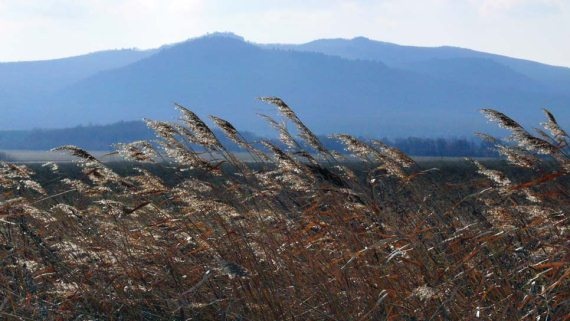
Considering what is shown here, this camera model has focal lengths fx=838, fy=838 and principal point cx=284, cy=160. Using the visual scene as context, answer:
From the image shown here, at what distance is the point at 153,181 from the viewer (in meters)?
5.41

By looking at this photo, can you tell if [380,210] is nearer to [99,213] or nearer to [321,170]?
[321,170]

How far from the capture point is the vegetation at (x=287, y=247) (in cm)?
402

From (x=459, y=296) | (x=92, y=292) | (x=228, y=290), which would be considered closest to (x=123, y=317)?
(x=92, y=292)

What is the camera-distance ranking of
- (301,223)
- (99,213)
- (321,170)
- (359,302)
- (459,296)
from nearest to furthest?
(459,296)
(359,302)
(321,170)
(301,223)
(99,213)

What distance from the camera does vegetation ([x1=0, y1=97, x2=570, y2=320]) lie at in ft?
13.2

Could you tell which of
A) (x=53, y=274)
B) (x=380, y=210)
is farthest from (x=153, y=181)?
(x=380, y=210)

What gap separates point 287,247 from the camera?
4832 millimetres

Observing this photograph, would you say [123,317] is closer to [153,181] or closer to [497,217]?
[153,181]

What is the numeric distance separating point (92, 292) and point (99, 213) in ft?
4.90

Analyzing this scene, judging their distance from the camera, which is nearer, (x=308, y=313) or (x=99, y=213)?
(x=308, y=313)

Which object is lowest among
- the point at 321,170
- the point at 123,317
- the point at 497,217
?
the point at 123,317

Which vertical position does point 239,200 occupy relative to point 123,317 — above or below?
above

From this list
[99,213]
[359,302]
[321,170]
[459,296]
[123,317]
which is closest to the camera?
[459,296]

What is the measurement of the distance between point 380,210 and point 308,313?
2.92ft
